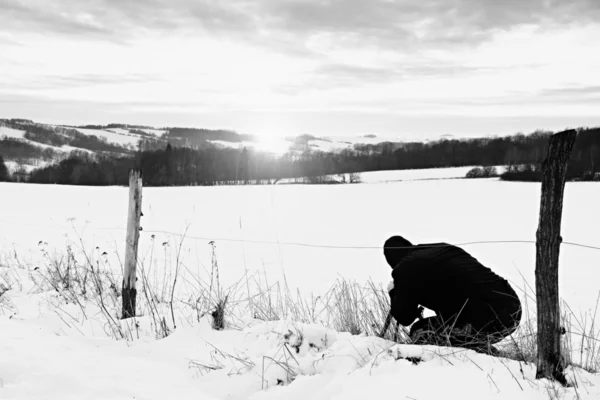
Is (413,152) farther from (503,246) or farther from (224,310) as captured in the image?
(224,310)

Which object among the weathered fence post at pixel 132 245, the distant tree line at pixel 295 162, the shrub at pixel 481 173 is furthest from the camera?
the distant tree line at pixel 295 162

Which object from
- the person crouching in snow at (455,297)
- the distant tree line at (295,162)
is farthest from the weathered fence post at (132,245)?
the distant tree line at (295,162)

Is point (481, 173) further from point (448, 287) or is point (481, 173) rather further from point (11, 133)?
point (11, 133)

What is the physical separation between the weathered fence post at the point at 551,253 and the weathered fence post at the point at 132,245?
159 inches

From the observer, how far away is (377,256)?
45.2ft

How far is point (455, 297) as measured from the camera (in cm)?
360

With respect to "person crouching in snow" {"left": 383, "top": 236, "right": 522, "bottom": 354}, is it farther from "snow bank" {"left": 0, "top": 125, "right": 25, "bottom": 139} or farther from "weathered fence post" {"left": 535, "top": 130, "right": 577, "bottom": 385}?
"snow bank" {"left": 0, "top": 125, "right": 25, "bottom": 139}

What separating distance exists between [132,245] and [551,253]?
421 centimetres

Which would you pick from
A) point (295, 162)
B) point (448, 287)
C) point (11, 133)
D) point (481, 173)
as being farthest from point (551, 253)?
point (11, 133)

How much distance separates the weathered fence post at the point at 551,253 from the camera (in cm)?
277

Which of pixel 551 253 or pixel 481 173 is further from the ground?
pixel 481 173

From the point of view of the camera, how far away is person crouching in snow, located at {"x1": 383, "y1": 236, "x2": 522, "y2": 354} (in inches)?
138

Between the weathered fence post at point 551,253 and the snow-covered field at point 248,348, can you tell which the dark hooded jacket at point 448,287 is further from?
the weathered fence post at point 551,253

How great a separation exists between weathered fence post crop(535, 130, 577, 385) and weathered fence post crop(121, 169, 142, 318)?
4.04 m
